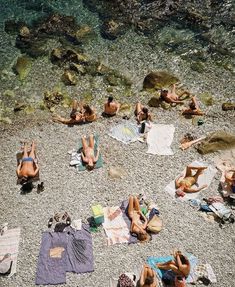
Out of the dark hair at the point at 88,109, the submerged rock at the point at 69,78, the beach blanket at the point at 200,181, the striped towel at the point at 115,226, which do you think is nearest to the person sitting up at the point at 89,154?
the dark hair at the point at 88,109

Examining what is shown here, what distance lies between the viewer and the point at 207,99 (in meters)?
21.5

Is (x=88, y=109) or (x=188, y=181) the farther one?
(x=88, y=109)

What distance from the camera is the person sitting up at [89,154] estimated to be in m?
17.4

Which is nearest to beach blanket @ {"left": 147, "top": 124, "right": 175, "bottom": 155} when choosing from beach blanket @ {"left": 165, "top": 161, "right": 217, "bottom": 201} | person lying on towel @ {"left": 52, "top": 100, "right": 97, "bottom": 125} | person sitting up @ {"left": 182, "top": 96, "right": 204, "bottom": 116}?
person sitting up @ {"left": 182, "top": 96, "right": 204, "bottom": 116}

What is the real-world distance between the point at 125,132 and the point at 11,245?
7.99 metres

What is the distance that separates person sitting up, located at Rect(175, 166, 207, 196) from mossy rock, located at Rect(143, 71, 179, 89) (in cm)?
734

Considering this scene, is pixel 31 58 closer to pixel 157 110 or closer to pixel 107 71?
pixel 107 71

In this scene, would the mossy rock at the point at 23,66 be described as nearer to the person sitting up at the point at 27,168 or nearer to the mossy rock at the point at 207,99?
the person sitting up at the point at 27,168

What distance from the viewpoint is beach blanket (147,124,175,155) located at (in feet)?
60.1

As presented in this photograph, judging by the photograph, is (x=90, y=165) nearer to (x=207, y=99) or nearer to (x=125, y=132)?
(x=125, y=132)

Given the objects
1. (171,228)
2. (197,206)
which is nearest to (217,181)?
(197,206)

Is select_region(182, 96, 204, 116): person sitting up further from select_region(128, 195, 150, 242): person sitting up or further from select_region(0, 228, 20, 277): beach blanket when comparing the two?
select_region(0, 228, 20, 277): beach blanket

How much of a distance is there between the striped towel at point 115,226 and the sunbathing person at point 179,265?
203 cm

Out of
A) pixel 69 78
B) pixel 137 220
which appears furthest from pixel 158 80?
pixel 137 220
